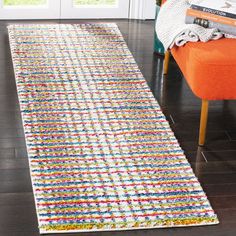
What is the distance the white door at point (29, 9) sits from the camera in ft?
15.7

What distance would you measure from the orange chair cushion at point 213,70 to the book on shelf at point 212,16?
0.14 meters

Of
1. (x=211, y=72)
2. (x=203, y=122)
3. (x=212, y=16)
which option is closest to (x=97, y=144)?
(x=203, y=122)

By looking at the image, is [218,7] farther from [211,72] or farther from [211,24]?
[211,72]

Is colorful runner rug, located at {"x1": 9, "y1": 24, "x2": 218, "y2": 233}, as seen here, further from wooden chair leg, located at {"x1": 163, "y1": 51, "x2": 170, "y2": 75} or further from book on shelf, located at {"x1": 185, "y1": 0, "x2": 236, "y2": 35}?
book on shelf, located at {"x1": 185, "y1": 0, "x2": 236, "y2": 35}

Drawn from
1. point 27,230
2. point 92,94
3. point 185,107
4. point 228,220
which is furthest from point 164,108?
point 27,230

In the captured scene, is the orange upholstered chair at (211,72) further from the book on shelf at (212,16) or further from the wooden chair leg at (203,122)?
the book on shelf at (212,16)

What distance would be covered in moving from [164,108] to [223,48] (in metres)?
0.51

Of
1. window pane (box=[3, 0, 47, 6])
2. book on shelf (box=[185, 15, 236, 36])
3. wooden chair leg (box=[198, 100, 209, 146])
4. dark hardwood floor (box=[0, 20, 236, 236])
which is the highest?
book on shelf (box=[185, 15, 236, 36])

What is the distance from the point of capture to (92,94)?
148 inches

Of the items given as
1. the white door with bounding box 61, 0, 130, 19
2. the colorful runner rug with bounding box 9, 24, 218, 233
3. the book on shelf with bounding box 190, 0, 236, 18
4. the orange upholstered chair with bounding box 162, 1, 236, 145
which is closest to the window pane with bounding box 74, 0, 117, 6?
the white door with bounding box 61, 0, 130, 19

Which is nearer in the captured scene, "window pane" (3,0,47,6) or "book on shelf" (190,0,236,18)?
"book on shelf" (190,0,236,18)

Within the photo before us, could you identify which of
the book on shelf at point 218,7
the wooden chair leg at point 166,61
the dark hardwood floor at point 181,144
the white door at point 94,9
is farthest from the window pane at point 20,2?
the book on shelf at point 218,7

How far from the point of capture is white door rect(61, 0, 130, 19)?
485 centimetres

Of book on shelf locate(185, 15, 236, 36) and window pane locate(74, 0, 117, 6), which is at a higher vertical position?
book on shelf locate(185, 15, 236, 36)
